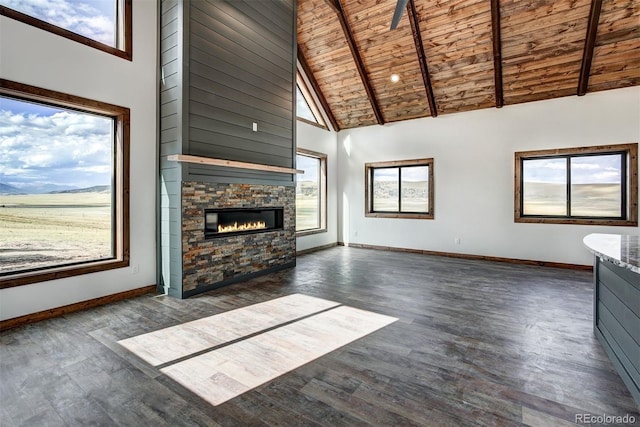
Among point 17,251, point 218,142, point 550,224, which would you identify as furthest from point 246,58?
point 550,224

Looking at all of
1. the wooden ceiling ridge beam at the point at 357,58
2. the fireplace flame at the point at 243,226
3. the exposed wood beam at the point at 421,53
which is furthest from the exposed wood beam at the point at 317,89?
the fireplace flame at the point at 243,226

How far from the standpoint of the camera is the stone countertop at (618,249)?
192 centimetres

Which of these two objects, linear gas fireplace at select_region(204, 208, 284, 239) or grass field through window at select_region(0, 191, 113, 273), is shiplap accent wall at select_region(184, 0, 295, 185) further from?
grass field through window at select_region(0, 191, 113, 273)

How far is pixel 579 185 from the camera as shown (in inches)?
234

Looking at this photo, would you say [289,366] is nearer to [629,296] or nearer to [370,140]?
[629,296]

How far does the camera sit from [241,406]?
6.52 feet

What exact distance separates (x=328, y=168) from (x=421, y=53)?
11.0 ft

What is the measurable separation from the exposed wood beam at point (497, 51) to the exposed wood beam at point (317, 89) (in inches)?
145

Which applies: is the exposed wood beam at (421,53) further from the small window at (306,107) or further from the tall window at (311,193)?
the tall window at (311,193)

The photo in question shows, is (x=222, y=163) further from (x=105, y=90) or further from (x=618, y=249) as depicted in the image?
(x=618, y=249)

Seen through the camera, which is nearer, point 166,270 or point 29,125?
point 29,125

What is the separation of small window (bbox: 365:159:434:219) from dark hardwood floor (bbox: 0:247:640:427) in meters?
3.66

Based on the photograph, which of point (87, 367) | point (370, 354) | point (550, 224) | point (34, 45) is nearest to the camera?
point (87, 367)

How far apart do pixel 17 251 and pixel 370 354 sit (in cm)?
370
